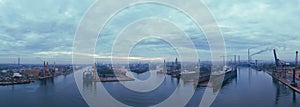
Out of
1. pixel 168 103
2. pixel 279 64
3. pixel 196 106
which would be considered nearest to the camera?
pixel 196 106

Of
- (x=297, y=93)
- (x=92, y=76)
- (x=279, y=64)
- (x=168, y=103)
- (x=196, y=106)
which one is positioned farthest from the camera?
(x=279, y=64)

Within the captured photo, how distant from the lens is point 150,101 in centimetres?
466

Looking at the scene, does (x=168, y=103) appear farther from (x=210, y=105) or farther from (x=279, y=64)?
(x=279, y=64)

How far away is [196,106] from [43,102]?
3261 mm

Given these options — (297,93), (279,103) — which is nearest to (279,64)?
(297,93)

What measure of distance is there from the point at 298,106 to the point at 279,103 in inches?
13.6

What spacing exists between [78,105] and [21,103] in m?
1.48

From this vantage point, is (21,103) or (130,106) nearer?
(130,106)

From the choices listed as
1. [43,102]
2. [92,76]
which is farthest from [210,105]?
[92,76]

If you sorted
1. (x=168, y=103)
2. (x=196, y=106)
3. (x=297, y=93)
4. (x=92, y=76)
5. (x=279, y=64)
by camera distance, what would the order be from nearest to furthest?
(x=196, y=106), (x=168, y=103), (x=297, y=93), (x=92, y=76), (x=279, y=64)

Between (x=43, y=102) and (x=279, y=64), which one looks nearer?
(x=43, y=102)

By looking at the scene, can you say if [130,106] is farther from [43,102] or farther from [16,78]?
[16,78]

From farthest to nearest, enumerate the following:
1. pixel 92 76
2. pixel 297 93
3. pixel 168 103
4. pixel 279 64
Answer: pixel 279 64, pixel 92 76, pixel 297 93, pixel 168 103

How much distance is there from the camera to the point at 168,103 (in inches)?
182
